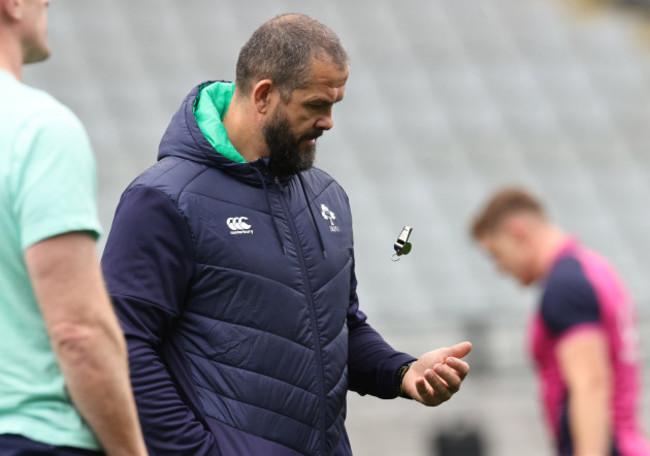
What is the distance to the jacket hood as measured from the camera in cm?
231

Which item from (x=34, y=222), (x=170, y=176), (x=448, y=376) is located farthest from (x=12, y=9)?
(x=448, y=376)

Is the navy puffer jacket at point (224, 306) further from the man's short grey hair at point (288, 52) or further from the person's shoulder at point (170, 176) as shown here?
the man's short grey hair at point (288, 52)

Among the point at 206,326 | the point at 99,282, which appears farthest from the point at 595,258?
the point at 99,282

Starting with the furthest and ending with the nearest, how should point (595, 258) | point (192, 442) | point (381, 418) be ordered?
point (381, 418) < point (595, 258) < point (192, 442)

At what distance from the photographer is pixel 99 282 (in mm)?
1680

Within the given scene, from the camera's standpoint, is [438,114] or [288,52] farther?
[438,114]

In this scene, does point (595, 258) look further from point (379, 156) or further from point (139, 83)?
point (139, 83)

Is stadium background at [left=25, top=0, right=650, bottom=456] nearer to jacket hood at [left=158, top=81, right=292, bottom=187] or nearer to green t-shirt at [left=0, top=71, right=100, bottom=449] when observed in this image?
jacket hood at [left=158, top=81, right=292, bottom=187]

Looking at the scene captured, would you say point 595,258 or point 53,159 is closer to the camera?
point 53,159

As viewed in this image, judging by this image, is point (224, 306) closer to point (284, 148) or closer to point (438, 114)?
point (284, 148)

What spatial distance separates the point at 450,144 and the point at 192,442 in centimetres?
988

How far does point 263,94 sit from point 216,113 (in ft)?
0.42

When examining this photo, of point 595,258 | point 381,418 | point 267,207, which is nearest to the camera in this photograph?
point 267,207

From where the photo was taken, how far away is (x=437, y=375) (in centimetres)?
236
